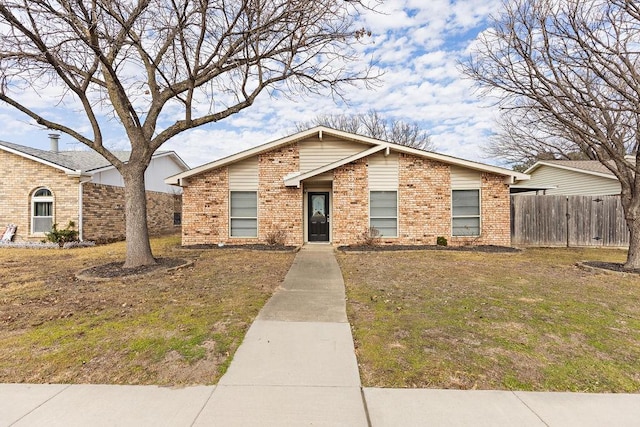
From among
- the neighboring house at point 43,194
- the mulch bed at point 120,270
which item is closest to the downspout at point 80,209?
the neighboring house at point 43,194

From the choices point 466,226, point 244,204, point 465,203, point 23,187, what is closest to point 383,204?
point 465,203

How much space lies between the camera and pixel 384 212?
39.9ft

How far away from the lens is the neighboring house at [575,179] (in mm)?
15995

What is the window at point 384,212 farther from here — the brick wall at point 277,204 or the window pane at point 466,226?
the brick wall at point 277,204

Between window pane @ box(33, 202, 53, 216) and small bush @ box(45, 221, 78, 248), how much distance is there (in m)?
1.13

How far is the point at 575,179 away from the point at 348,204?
14.0 metres

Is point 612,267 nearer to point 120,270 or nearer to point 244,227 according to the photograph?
point 244,227

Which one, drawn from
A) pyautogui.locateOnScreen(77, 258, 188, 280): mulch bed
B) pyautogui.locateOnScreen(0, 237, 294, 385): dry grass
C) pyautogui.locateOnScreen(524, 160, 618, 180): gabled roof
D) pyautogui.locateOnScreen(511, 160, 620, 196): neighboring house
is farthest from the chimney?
pyautogui.locateOnScreen(524, 160, 618, 180): gabled roof

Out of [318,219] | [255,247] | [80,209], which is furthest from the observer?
[80,209]

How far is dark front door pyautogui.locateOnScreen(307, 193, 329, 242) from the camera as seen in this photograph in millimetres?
13062

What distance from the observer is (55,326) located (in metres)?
4.21

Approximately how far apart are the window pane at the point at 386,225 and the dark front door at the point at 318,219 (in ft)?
6.67

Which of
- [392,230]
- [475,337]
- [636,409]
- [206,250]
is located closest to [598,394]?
[636,409]

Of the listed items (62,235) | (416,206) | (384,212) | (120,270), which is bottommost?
(120,270)
